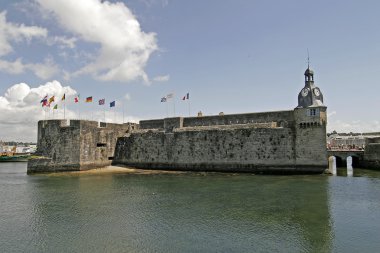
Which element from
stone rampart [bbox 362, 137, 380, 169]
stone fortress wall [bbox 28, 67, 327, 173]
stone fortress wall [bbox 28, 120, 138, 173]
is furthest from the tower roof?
stone fortress wall [bbox 28, 120, 138, 173]

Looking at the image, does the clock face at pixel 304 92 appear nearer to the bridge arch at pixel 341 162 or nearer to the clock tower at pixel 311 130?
the clock tower at pixel 311 130

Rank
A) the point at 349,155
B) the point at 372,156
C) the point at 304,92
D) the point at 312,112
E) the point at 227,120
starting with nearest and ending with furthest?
the point at 312,112 < the point at 304,92 < the point at 372,156 < the point at 227,120 < the point at 349,155

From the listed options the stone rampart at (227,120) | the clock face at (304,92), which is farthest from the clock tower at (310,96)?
the stone rampart at (227,120)

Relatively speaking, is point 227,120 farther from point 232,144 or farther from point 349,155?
point 349,155

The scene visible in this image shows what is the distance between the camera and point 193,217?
52.5 feet

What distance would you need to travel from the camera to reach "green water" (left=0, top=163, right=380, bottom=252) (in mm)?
12312

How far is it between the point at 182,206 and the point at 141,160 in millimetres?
21903

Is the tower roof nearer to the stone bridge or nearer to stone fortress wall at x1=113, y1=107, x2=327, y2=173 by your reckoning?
stone fortress wall at x1=113, y1=107, x2=327, y2=173

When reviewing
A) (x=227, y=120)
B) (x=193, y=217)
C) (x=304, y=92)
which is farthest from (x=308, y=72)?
(x=193, y=217)

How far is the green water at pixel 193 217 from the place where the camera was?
12.3 m

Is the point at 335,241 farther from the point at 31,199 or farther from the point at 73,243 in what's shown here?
the point at 31,199

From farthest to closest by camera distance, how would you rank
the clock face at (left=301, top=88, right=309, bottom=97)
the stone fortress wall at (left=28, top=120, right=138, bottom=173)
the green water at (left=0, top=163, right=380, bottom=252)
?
the stone fortress wall at (left=28, top=120, right=138, bottom=173) < the clock face at (left=301, top=88, right=309, bottom=97) < the green water at (left=0, top=163, right=380, bottom=252)

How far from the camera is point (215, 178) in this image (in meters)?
30.0

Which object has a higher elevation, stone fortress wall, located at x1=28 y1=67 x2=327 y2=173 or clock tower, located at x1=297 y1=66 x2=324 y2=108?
A: clock tower, located at x1=297 y1=66 x2=324 y2=108
